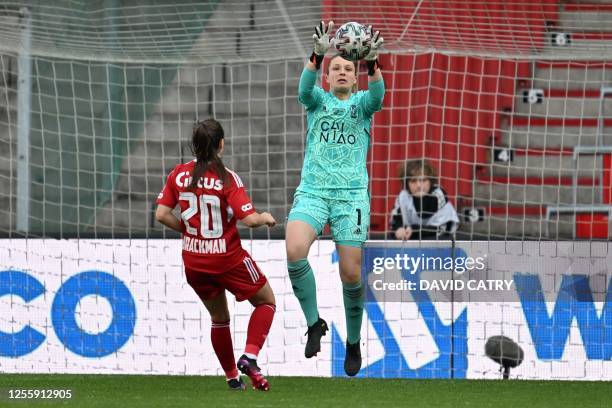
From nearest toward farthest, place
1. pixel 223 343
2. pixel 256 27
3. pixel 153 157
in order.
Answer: pixel 223 343 < pixel 256 27 < pixel 153 157

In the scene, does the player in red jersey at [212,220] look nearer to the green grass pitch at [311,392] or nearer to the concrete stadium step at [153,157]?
the green grass pitch at [311,392]

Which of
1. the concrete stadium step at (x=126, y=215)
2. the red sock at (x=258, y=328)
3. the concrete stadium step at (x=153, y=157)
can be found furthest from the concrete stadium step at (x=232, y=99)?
the red sock at (x=258, y=328)

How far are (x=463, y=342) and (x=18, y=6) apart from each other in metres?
5.19

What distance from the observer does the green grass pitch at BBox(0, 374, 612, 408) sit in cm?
745

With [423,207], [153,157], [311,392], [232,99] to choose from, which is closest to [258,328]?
[311,392]

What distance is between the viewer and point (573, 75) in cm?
1345

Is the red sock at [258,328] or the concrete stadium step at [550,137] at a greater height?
the concrete stadium step at [550,137]

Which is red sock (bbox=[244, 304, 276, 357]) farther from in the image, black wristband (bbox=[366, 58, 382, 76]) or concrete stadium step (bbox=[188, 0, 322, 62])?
concrete stadium step (bbox=[188, 0, 322, 62])

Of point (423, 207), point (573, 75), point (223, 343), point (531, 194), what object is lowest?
point (223, 343)

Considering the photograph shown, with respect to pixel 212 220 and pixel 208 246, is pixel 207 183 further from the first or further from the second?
pixel 208 246

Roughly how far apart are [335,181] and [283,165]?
16.6 feet

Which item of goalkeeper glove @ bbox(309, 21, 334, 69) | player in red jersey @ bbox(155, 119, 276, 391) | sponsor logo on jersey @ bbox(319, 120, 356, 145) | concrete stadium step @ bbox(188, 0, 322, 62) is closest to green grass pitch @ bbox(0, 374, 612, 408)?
player in red jersey @ bbox(155, 119, 276, 391)

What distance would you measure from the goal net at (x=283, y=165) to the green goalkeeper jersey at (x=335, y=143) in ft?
6.36

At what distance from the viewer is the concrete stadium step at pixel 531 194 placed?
12.9 m
